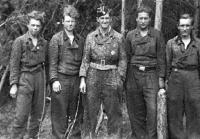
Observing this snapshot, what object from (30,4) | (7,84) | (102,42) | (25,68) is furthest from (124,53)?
(7,84)

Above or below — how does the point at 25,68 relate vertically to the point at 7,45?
below

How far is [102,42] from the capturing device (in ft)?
19.5

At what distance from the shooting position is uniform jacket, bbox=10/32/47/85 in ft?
19.0

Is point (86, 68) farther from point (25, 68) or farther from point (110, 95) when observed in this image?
point (25, 68)

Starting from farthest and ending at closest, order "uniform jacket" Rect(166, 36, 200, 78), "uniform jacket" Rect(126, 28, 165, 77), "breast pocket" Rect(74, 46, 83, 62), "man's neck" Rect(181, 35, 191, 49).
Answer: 1. "breast pocket" Rect(74, 46, 83, 62)
2. "uniform jacket" Rect(126, 28, 165, 77)
3. "man's neck" Rect(181, 35, 191, 49)
4. "uniform jacket" Rect(166, 36, 200, 78)

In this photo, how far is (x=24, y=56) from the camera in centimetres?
584

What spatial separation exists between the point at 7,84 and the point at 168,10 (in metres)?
5.38

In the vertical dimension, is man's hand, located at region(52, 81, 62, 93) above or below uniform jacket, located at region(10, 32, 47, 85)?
below

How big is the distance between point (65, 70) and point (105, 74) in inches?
27.5

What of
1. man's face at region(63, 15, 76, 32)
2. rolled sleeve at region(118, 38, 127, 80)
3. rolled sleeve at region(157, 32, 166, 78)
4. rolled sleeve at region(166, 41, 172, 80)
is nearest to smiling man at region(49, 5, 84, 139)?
man's face at region(63, 15, 76, 32)

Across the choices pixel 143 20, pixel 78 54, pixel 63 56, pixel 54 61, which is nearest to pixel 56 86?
pixel 54 61

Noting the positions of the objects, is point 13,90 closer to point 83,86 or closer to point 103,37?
point 83,86

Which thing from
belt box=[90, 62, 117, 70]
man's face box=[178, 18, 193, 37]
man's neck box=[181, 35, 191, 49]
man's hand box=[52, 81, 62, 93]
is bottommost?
man's hand box=[52, 81, 62, 93]

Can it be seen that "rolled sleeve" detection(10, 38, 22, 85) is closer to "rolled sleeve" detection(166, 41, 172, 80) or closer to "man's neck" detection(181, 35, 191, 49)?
"rolled sleeve" detection(166, 41, 172, 80)
